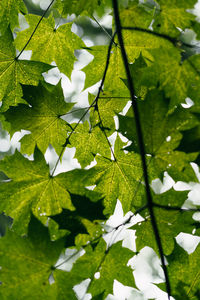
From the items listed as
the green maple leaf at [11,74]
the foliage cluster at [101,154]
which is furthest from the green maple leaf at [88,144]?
the green maple leaf at [11,74]

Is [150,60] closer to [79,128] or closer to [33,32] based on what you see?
[79,128]

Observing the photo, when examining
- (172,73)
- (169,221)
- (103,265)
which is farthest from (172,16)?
(103,265)

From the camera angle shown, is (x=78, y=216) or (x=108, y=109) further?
(x=108, y=109)

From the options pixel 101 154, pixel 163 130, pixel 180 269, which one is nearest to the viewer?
pixel 163 130

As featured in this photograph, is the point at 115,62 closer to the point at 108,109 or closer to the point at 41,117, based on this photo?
the point at 108,109

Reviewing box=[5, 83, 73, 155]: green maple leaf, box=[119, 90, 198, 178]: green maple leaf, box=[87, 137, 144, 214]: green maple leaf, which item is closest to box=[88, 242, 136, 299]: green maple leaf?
box=[87, 137, 144, 214]: green maple leaf

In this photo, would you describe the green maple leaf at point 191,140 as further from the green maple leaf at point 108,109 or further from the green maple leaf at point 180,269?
the green maple leaf at point 108,109

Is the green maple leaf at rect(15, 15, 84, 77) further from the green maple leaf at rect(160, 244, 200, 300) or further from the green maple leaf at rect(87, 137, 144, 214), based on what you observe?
the green maple leaf at rect(160, 244, 200, 300)
